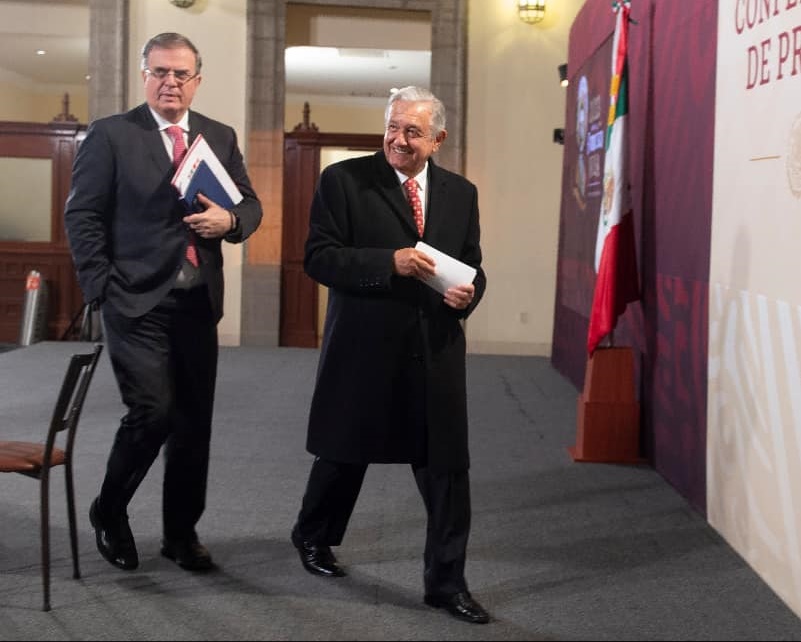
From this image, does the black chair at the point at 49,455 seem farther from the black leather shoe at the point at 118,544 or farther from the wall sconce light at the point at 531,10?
the wall sconce light at the point at 531,10

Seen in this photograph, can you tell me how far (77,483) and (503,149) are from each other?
7582 mm

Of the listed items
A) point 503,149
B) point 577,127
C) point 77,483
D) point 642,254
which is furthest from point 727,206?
point 503,149

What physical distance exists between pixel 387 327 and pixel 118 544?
115cm

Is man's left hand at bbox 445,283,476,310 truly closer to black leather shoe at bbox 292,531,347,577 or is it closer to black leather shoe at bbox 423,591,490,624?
black leather shoe at bbox 423,591,490,624

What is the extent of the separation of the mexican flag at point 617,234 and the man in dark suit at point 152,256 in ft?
8.73

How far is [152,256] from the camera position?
355cm

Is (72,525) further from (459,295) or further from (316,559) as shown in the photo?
(459,295)

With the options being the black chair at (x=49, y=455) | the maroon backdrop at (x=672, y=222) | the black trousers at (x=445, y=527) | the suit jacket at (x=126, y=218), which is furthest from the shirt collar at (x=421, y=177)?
the maroon backdrop at (x=672, y=222)

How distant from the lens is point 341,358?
11.3ft

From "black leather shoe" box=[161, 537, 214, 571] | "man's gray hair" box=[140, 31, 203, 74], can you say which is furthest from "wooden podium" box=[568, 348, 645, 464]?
"man's gray hair" box=[140, 31, 203, 74]

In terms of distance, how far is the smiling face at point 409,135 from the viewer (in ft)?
10.8

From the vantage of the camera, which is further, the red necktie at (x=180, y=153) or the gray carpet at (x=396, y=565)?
the red necktie at (x=180, y=153)

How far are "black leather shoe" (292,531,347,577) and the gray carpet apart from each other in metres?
0.04

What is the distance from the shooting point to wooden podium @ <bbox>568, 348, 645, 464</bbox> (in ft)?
19.8
